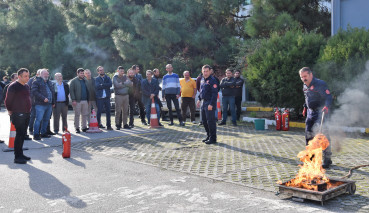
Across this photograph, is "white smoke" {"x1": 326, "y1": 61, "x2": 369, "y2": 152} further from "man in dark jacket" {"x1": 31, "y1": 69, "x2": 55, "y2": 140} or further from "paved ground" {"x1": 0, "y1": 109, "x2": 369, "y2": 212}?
→ "man in dark jacket" {"x1": 31, "y1": 69, "x2": 55, "y2": 140}

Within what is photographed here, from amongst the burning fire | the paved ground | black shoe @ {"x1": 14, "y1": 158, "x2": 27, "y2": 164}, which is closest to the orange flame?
the burning fire

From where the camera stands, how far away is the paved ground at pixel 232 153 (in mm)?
6510

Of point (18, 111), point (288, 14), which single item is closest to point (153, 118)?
point (18, 111)

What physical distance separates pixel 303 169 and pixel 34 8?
3167cm

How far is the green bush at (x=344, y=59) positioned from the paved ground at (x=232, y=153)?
160 cm

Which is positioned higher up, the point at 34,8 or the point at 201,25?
the point at 34,8

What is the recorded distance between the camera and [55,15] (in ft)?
108

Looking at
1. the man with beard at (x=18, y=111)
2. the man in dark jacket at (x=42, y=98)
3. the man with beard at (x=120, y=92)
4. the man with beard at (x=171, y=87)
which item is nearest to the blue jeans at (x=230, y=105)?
the man with beard at (x=171, y=87)

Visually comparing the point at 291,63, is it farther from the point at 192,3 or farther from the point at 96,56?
the point at 96,56

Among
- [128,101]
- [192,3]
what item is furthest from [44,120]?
[192,3]

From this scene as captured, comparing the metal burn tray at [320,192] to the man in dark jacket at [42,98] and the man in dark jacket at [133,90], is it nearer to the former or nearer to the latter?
the man in dark jacket at [42,98]

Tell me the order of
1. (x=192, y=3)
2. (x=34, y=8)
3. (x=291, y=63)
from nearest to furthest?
(x=291, y=63), (x=192, y=3), (x=34, y=8)

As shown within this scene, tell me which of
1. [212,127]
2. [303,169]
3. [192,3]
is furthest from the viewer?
[192,3]

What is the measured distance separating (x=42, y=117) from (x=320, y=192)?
842cm
